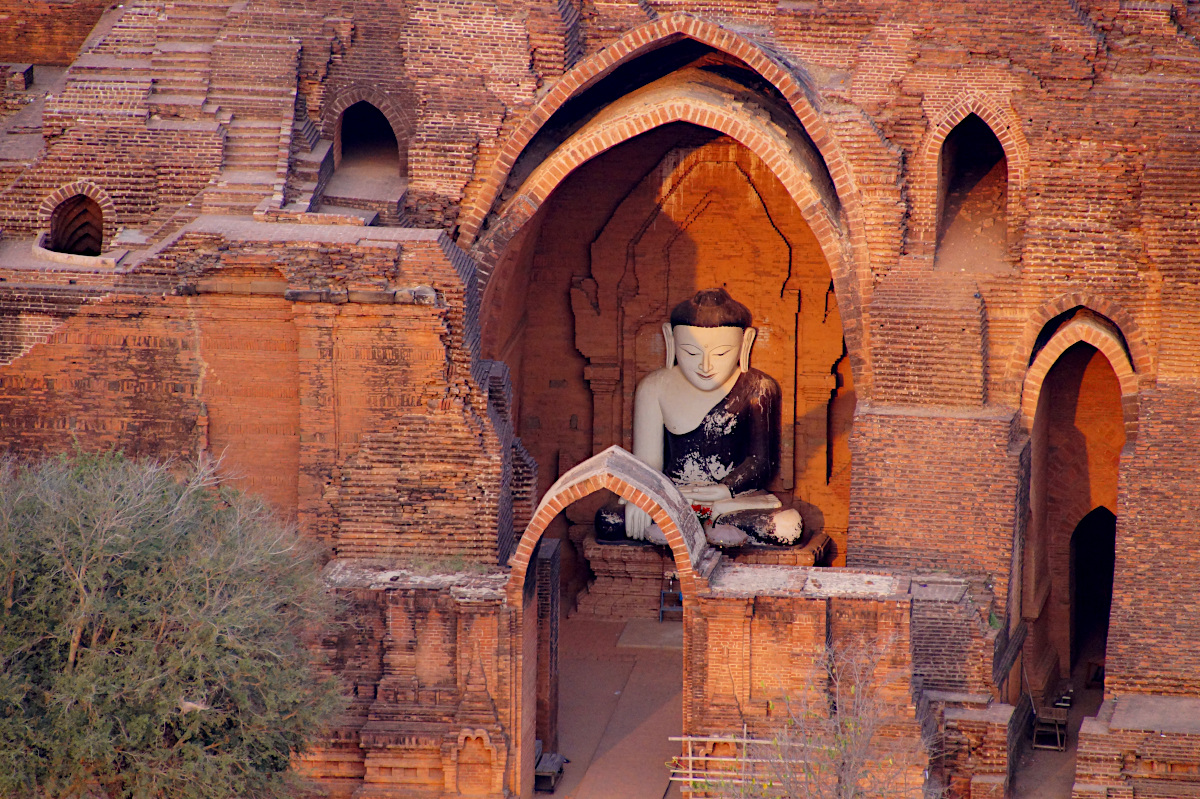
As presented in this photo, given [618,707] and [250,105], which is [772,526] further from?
[250,105]

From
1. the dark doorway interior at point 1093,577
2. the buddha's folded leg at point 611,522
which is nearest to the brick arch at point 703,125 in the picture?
the buddha's folded leg at point 611,522

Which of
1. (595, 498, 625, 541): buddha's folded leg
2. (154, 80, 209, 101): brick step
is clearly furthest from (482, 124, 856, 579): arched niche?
(154, 80, 209, 101): brick step

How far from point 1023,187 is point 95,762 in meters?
10.4

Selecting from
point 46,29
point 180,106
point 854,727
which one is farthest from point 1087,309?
point 46,29

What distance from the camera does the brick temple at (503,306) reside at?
18.2 meters

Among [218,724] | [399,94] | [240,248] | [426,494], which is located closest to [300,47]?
[399,94]

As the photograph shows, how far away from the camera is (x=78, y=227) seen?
69.0ft

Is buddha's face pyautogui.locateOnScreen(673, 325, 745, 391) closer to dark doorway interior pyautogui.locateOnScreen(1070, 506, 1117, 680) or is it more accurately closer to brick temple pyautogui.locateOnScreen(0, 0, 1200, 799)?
brick temple pyautogui.locateOnScreen(0, 0, 1200, 799)

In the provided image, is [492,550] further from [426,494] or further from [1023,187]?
[1023,187]

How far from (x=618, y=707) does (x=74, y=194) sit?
762 centimetres

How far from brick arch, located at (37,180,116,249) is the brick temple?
0.05 meters

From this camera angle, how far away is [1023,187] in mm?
20062

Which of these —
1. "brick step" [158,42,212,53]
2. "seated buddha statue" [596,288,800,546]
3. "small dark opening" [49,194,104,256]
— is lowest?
"seated buddha statue" [596,288,800,546]

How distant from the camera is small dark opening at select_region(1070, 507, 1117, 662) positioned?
22.7 metres
